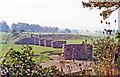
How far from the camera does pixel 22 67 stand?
197 centimetres

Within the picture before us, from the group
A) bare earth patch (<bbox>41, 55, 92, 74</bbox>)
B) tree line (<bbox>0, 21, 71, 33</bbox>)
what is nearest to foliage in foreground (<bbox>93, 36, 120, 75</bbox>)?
bare earth patch (<bbox>41, 55, 92, 74</bbox>)

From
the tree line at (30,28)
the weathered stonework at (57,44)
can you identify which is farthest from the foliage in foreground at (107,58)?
the tree line at (30,28)

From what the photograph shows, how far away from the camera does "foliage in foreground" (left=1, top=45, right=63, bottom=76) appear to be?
76.8 inches

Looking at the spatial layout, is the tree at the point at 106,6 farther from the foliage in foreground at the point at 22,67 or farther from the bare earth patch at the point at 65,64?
the foliage in foreground at the point at 22,67

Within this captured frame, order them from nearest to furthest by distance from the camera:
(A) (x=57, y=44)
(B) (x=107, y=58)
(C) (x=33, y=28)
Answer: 1. (B) (x=107, y=58)
2. (A) (x=57, y=44)
3. (C) (x=33, y=28)

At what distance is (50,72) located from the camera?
1.97 meters

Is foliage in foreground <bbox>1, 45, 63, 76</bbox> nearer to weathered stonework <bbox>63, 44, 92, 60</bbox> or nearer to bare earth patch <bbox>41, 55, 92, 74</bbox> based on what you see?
bare earth patch <bbox>41, 55, 92, 74</bbox>

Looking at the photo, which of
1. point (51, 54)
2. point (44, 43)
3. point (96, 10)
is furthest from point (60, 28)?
point (96, 10)

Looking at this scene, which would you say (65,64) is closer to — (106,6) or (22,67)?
(22,67)

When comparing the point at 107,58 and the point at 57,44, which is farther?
the point at 57,44

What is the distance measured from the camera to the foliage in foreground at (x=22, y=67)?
195 cm

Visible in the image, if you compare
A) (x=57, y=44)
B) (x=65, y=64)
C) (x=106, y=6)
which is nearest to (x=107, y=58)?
(x=65, y=64)

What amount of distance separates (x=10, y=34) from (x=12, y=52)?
61 cm

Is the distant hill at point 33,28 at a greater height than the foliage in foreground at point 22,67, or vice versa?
the distant hill at point 33,28
